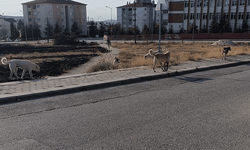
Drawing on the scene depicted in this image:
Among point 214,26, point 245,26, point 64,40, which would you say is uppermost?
point 214,26

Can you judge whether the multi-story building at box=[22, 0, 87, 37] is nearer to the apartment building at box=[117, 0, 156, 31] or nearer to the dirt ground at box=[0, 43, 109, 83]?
the apartment building at box=[117, 0, 156, 31]

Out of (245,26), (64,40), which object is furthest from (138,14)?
(64,40)

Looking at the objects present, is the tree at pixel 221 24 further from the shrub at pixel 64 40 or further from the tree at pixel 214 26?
the shrub at pixel 64 40

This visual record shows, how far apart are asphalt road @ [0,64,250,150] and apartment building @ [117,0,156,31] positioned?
79.0m

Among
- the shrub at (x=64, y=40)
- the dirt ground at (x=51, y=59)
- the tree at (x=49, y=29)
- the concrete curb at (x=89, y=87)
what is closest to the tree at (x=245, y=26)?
the shrub at (x=64, y=40)

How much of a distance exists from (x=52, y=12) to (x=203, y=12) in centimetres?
5160

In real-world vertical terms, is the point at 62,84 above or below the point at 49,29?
below

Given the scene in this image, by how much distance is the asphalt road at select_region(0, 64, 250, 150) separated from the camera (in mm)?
3748

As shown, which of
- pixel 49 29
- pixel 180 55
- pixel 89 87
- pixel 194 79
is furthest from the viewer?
pixel 49 29

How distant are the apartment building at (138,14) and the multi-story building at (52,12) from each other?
1616cm

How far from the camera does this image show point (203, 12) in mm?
62531

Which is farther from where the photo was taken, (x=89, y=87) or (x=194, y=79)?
(x=194, y=79)

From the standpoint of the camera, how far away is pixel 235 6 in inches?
2285

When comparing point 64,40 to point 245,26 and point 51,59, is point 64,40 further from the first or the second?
point 245,26
